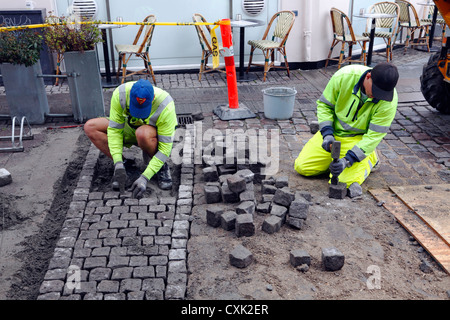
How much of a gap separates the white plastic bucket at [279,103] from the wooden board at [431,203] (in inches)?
107

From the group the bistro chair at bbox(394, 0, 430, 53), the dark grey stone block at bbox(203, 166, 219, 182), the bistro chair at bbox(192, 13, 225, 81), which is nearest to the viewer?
the dark grey stone block at bbox(203, 166, 219, 182)

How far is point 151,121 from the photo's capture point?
5.50m

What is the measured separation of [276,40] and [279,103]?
362cm

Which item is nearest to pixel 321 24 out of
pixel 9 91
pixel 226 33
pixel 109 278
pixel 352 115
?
pixel 226 33

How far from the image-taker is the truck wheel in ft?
26.3

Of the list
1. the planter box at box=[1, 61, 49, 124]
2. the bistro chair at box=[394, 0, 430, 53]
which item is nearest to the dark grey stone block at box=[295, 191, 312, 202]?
the planter box at box=[1, 61, 49, 124]

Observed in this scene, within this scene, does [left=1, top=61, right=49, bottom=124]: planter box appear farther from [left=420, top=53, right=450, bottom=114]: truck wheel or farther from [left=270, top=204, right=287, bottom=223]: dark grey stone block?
[left=420, top=53, right=450, bottom=114]: truck wheel

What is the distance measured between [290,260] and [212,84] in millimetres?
6507

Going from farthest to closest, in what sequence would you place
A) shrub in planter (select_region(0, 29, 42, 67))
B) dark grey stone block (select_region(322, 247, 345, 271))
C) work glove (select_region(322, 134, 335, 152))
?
shrub in planter (select_region(0, 29, 42, 67)) < work glove (select_region(322, 134, 335, 152)) < dark grey stone block (select_region(322, 247, 345, 271))

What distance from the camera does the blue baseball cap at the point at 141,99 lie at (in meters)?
5.05

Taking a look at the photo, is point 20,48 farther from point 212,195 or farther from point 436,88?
point 436,88

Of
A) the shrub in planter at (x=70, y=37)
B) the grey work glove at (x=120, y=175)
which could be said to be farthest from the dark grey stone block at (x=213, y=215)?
the shrub in planter at (x=70, y=37)

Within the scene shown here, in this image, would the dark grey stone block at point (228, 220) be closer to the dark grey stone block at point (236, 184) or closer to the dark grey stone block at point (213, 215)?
the dark grey stone block at point (213, 215)

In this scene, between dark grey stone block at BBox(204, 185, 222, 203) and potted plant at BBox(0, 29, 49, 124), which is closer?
dark grey stone block at BBox(204, 185, 222, 203)
